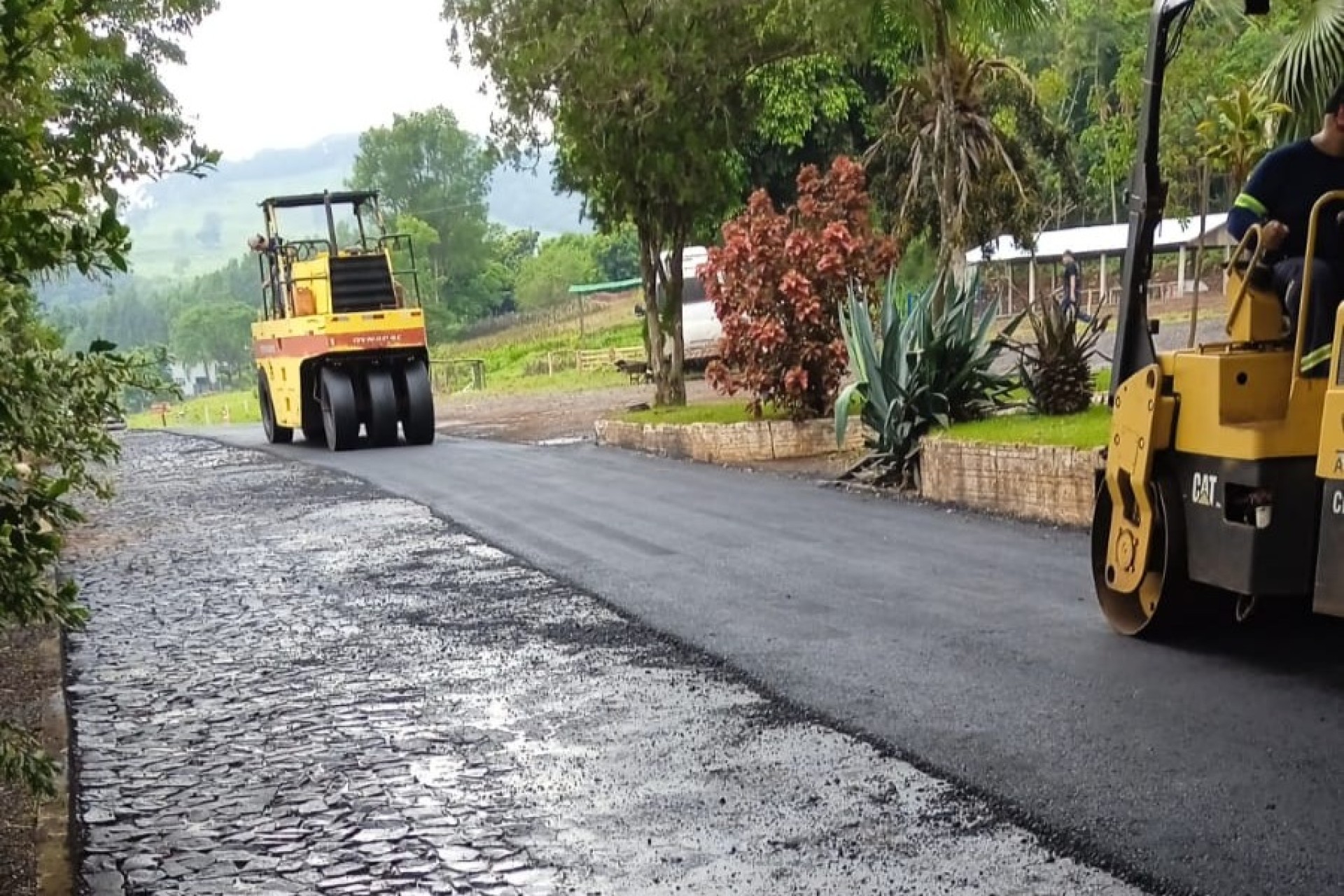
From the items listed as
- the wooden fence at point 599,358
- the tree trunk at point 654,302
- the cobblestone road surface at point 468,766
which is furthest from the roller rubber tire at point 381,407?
the wooden fence at point 599,358

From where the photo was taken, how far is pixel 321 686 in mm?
6812

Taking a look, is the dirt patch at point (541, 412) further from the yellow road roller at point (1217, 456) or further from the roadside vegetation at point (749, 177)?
the yellow road roller at point (1217, 456)

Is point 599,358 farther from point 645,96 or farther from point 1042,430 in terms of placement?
point 1042,430

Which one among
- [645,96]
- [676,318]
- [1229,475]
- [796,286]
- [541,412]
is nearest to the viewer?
[1229,475]

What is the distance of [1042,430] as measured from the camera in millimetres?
11273

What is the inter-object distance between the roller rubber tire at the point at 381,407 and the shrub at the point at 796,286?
5973 millimetres

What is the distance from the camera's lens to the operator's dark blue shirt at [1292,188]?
6.17 meters

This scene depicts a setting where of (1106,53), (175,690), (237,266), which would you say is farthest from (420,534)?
(237,266)

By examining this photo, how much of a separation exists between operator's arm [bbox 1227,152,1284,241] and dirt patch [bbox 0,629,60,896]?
4.83m

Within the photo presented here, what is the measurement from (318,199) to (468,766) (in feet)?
60.5

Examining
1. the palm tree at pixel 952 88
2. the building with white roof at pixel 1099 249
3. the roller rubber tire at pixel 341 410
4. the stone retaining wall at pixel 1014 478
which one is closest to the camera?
the stone retaining wall at pixel 1014 478

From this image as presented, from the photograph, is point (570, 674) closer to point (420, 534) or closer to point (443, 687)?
point (443, 687)

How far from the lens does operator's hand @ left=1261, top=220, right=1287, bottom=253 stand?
6008 millimetres

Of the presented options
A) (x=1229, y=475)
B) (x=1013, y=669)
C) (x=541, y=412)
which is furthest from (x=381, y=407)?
(x=1229, y=475)
